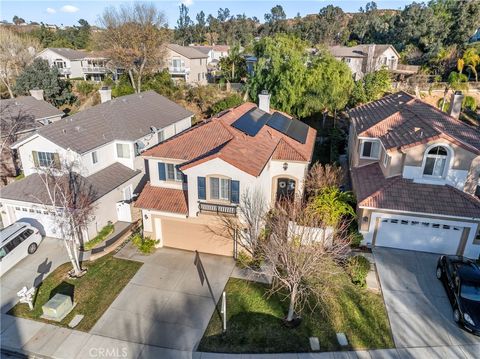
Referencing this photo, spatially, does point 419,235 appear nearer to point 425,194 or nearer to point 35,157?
point 425,194

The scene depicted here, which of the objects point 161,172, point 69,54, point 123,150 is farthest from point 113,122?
point 69,54

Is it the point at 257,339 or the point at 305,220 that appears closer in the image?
the point at 257,339

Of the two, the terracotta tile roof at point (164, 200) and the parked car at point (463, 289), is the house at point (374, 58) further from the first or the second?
the terracotta tile roof at point (164, 200)

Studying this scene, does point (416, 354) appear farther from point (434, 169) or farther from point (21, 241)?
point (21, 241)

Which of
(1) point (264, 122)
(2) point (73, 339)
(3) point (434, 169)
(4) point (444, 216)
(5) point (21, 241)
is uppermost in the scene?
(1) point (264, 122)

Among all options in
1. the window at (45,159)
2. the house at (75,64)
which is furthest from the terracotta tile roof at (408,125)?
the house at (75,64)

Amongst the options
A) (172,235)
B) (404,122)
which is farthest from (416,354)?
(404,122)
